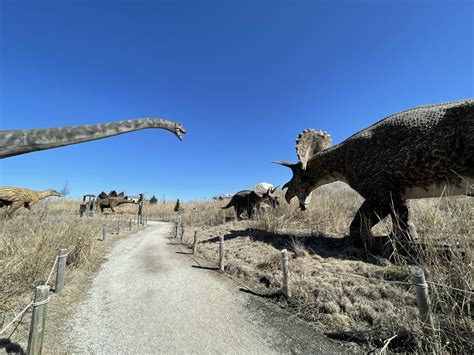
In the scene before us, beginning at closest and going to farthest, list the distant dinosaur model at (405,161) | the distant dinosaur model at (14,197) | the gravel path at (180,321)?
the gravel path at (180,321) < the distant dinosaur model at (405,161) < the distant dinosaur model at (14,197)

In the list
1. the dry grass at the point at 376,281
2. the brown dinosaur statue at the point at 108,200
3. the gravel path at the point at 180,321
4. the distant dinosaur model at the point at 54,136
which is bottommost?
the gravel path at the point at 180,321

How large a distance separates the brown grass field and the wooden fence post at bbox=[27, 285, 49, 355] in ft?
4.82

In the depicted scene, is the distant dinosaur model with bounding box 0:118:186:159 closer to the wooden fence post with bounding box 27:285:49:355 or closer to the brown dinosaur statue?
the wooden fence post with bounding box 27:285:49:355

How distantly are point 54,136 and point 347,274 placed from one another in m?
3.74

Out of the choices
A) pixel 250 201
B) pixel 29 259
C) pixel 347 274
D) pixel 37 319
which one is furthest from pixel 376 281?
pixel 250 201

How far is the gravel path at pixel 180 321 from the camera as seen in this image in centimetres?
296

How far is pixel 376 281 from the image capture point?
12.0 feet

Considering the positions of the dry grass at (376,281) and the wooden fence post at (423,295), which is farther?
the dry grass at (376,281)

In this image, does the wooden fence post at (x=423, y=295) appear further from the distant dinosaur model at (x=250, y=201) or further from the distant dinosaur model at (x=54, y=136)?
the distant dinosaur model at (x=250, y=201)

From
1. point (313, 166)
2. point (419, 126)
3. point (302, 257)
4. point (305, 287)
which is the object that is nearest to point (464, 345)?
point (305, 287)

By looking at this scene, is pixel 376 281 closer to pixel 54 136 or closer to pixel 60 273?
pixel 54 136

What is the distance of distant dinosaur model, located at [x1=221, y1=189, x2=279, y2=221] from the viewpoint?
476 inches

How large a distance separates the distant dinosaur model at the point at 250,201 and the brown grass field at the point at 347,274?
12.8 ft

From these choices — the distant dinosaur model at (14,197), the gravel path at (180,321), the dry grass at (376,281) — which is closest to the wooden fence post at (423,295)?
the dry grass at (376,281)
